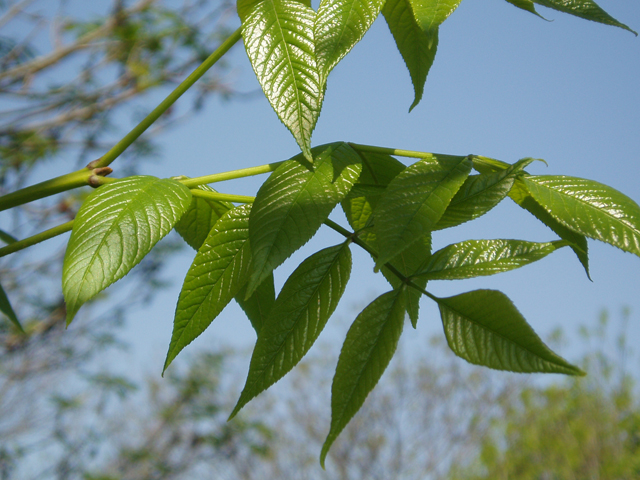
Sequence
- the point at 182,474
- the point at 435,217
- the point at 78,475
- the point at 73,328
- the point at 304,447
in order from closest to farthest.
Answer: the point at 435,217 → the point at 73,328 → the point at 78,475 → the point at 182,474 → the point at 304,447

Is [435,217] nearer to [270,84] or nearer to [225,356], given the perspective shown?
[270,84]

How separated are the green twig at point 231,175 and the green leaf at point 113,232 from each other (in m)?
0.04

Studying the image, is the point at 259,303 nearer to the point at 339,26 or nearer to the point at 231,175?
the point at 231,175

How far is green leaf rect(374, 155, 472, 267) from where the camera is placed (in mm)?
378

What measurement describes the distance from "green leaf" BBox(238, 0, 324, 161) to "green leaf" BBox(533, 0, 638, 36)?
19 cm

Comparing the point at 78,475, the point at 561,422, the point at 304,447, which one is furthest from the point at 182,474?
the point at 561,422

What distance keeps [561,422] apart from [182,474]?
7.05 meters

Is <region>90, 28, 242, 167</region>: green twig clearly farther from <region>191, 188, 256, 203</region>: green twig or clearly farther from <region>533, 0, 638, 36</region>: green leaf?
<region>533, 0, 638, 36</region>: green leaf

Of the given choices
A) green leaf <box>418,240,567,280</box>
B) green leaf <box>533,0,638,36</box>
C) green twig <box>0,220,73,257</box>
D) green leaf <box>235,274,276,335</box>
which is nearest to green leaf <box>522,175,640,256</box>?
green leaf <box>418,240,567,280</box>

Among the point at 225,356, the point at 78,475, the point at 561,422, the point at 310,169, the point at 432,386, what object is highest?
the point at 225,356

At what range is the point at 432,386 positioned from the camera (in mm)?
9680

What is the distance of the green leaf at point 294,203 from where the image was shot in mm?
382

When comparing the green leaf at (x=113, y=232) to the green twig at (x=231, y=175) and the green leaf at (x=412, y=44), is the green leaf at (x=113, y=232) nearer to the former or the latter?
the green twig at (x=231, y=175)

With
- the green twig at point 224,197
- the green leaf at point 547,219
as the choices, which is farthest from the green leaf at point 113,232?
the green leaf at point 547,219
